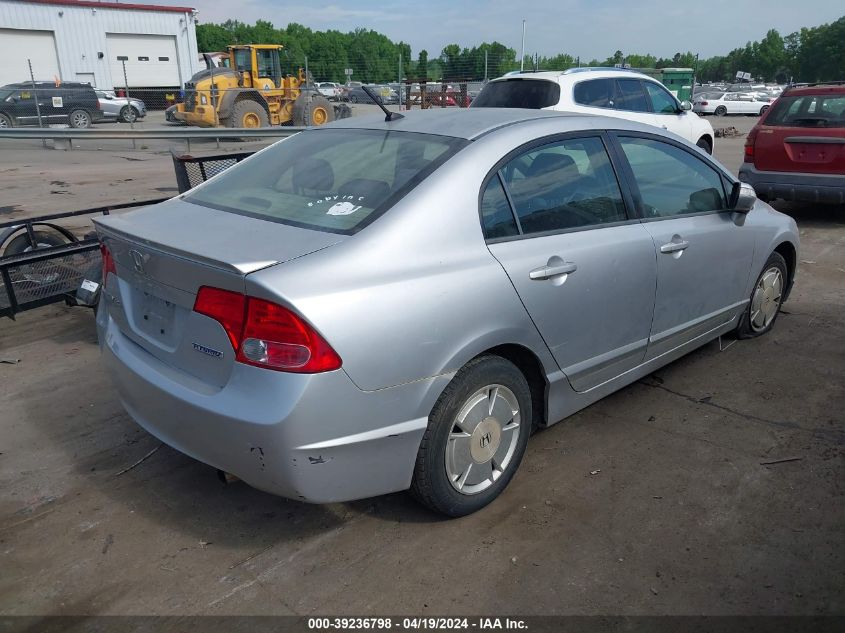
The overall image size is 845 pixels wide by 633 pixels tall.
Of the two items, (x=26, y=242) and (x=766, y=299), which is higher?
(x=26, y=242)

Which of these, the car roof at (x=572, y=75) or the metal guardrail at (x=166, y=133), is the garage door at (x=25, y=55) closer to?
the metal guardrail at (x=166, y=133)

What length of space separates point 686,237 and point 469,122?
1413 mm

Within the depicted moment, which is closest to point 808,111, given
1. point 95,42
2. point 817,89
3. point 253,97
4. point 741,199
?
point 817,89

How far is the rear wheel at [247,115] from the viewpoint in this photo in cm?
2203

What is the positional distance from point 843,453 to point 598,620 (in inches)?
74.2

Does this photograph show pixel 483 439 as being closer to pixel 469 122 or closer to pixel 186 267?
pixel 186 267

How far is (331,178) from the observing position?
126 inches

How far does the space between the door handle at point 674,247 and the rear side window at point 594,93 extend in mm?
6253

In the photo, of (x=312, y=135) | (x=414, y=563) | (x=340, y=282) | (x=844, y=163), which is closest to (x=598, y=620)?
(x=414, y=563)

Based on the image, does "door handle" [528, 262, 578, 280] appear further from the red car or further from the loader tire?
the loader tire

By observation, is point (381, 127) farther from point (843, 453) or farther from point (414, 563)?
point (843, 453)

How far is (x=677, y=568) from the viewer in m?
2.74

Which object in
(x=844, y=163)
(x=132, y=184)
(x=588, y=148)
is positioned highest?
(x=588, y=148)

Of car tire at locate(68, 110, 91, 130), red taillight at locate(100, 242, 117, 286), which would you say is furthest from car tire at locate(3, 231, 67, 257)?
car tire at locate(68, 110, 91, 130)
